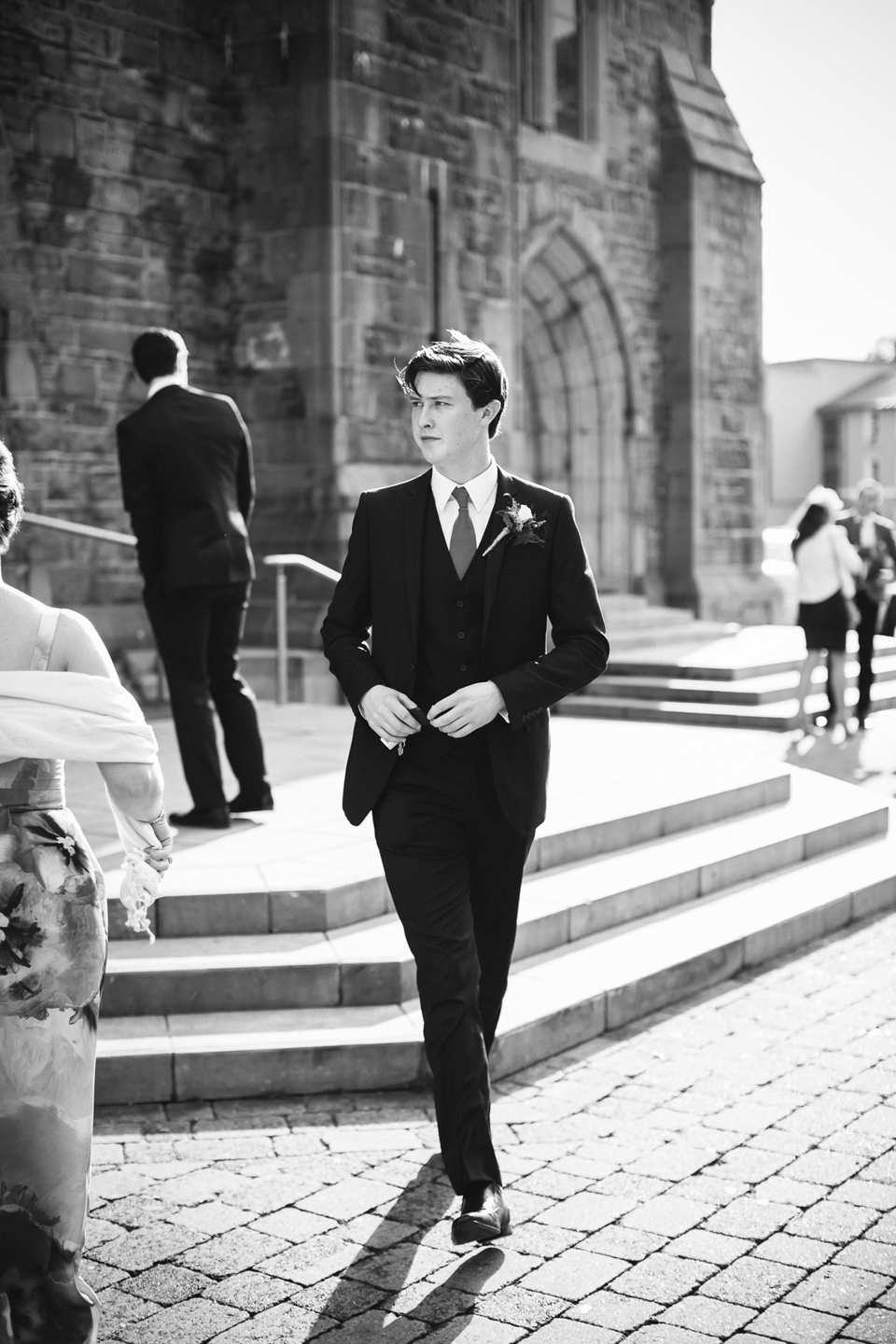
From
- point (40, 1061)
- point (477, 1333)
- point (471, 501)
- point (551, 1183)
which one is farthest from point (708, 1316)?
point (471, 501)

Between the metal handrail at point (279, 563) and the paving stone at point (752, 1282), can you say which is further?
the metal handrail at point (279, 563)

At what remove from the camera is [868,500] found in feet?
39.6

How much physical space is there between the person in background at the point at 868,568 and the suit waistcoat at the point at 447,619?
834 centimetres

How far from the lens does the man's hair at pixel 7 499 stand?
2.52 m

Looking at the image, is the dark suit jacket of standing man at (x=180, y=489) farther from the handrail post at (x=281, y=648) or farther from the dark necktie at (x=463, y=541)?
the handrail post at (x=281, y=648)

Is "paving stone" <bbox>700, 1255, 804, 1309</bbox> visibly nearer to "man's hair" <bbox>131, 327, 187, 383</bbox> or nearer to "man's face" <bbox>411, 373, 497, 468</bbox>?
"man's face" <bbox>411, 373, 497, 468</bbox>

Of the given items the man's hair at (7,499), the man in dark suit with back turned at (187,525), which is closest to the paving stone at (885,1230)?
the man's hair at (7,499)

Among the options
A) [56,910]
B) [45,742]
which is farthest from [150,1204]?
[45,742]

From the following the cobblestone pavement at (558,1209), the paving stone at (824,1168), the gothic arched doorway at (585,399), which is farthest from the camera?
the gothic arched doorway at (585,399)

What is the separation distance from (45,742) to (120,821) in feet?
0.79

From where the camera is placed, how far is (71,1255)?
2588mm

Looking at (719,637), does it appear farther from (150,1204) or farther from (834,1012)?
(150,1204)

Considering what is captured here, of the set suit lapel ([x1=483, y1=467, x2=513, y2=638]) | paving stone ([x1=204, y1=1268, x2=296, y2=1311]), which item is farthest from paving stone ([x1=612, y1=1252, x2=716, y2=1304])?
suit lapel ([x1=483, y1=467, x2=513, y2=638])

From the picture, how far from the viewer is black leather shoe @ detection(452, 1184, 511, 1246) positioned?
10.5 ft
